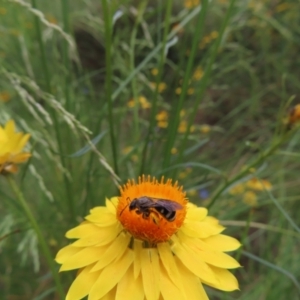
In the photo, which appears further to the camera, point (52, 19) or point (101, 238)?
point (52, 19)

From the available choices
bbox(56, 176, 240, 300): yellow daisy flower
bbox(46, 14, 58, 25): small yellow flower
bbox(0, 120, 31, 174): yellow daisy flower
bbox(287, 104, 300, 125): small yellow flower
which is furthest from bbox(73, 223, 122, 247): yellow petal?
bbox(46, 14, 58, 25): small yellow flower

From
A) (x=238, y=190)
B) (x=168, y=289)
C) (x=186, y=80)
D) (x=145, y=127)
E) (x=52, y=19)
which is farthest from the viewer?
(x=52, y=19)

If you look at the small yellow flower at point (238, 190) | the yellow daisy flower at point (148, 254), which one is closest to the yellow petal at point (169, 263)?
the yellow daisy flower at point (148, 254)

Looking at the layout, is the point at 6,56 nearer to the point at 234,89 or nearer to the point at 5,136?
the point at 234,89

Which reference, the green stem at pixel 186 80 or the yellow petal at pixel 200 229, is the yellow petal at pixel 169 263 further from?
the green stem at pixel 186 80

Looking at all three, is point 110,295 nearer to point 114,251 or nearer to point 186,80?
point 114,251

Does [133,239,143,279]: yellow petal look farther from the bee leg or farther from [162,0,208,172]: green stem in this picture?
[162,0,208,172]: green stem

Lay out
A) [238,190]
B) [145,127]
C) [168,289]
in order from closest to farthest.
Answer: [168,289], [238,190], [145,127]

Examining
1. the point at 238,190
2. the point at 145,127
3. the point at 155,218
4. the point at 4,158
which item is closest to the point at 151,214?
the point at 155,218
